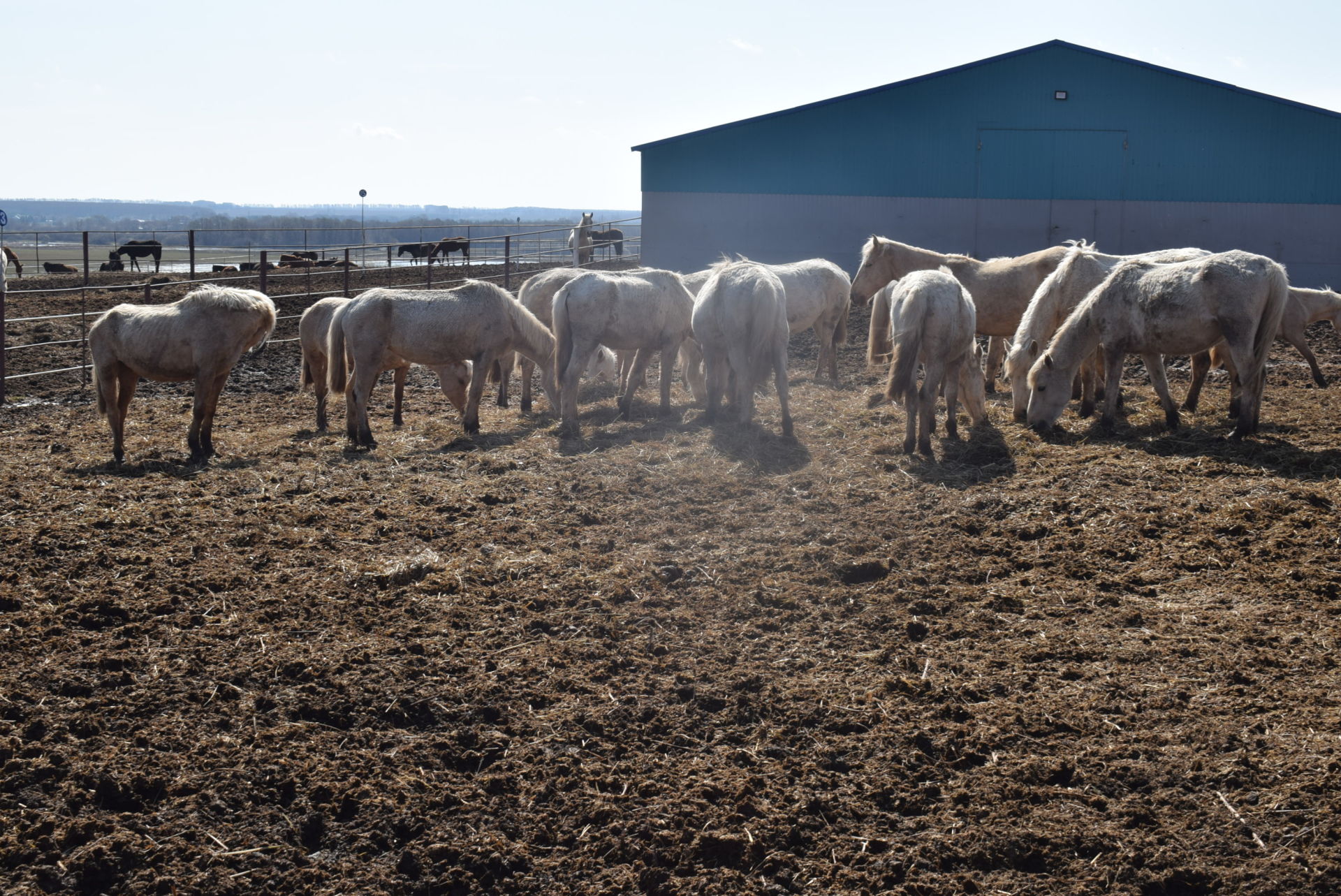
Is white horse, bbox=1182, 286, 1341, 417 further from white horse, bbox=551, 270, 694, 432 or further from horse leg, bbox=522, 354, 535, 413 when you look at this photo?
horse leg, bbox=522, 354, 535, 413

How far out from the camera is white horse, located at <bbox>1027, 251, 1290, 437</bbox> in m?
7.83

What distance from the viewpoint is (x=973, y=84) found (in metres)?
22.4

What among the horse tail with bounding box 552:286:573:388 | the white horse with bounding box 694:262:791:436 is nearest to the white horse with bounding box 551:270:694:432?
the horse tail with bounding box 552:286:573:388

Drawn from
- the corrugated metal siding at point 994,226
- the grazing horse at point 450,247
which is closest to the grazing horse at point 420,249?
the grazing horse at point 450,247

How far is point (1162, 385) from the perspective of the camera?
28.1 ft

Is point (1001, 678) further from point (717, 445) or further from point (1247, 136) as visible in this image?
point (1247, 136)

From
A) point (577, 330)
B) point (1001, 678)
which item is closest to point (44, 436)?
point (577, 330)

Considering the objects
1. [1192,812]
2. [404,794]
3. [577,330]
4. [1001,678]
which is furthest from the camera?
[577,330]

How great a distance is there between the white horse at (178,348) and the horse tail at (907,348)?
210 inches

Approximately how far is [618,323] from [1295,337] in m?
7.53

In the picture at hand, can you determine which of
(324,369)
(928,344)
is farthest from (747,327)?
(324,369)

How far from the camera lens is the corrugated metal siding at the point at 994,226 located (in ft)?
71.6

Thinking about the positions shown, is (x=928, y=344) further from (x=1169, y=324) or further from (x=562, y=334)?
(x=562, y=334)

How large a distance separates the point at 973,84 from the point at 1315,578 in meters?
19.6
